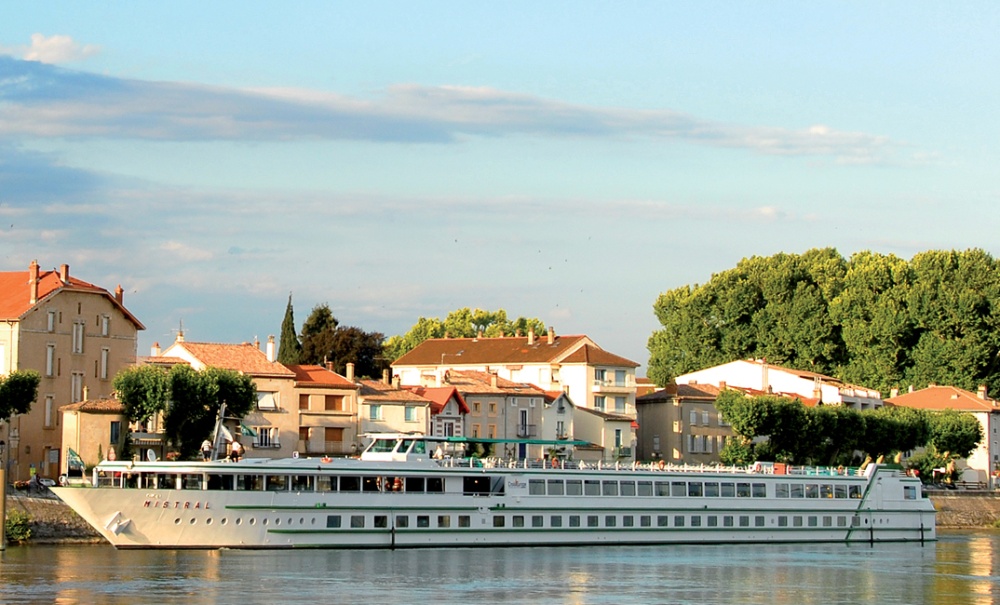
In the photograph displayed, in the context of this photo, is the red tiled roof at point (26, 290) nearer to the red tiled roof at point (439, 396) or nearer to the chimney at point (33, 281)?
the chimney at point (33, 281)

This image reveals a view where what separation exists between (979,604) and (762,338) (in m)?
75.7

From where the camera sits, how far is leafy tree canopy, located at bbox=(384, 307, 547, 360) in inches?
5615

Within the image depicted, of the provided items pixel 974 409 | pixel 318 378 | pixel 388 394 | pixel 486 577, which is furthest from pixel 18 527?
pixel 974 409

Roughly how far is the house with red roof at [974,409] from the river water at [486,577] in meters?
47.5

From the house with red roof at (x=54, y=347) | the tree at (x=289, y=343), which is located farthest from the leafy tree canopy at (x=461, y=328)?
the house with red roof at (x=54, y=347)

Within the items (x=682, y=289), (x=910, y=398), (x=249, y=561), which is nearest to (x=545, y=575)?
(x=249, y=561)

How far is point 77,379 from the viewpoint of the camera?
7531cm

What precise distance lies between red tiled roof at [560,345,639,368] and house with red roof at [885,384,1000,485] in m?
22.2

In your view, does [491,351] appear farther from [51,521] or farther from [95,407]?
[51,521]

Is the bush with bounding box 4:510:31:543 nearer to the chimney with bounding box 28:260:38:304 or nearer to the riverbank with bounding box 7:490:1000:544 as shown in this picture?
the riverbank with bounding box 7:490:1000:544

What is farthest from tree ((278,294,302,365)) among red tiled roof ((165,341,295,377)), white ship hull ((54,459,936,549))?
white ship hull ((54,459,936,549))

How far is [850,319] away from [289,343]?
40606 millimetres

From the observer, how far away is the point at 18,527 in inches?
2306

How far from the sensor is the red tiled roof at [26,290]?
73.6m
